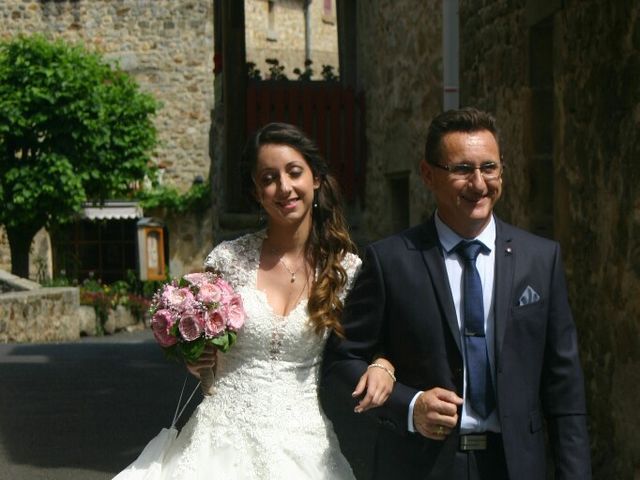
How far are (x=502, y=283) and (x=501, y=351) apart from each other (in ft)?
0.56

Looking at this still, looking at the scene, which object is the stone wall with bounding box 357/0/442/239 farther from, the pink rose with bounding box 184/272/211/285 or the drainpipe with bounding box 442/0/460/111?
the pink rose with bounding box 184/272/211/285

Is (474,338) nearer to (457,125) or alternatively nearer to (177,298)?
(457,125)

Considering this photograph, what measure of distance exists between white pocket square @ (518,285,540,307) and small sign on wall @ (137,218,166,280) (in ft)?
66.0

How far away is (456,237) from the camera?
2.94 m

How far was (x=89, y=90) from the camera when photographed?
872 inches

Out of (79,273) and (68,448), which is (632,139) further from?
(79,273)

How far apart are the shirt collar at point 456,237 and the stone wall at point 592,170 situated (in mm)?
1816

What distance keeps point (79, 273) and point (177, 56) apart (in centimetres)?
562

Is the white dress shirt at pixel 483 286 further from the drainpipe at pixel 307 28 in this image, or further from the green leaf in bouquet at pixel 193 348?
the drainpipe at pixel 307 28

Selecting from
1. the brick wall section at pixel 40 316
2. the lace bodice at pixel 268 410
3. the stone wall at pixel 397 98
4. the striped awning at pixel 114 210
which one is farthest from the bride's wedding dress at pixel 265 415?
the striped awning at pixel 114 210

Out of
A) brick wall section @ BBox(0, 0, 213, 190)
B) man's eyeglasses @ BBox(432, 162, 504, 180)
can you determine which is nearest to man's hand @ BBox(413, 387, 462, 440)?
man's eyeglasses @ BBox(432, 162, 504, 180)

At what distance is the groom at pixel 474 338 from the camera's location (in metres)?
2.80

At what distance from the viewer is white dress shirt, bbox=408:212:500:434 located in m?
2.82

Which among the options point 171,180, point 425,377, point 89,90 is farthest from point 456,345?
point 171,180
